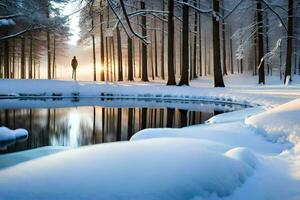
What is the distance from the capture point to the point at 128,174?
3.98 meters

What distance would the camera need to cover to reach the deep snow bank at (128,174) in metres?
3.67

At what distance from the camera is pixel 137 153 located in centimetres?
461

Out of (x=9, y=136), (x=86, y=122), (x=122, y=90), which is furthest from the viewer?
(x=122, y=90)

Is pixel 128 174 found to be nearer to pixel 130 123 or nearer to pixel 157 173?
pixel 157 173

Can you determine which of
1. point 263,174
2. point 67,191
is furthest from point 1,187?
point 263,174

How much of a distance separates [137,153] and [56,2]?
27435 mm

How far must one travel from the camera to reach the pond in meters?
9.99

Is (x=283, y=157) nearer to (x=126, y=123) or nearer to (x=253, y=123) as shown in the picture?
(x=253, y=123)

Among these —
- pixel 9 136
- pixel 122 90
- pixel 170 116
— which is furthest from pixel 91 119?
pixel 122 90

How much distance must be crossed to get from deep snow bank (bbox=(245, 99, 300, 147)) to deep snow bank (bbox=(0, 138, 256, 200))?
244cm

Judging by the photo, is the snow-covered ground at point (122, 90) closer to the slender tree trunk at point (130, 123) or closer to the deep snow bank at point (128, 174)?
the slender tree trunk at point (130, 123)

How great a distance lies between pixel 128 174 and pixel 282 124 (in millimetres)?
4473

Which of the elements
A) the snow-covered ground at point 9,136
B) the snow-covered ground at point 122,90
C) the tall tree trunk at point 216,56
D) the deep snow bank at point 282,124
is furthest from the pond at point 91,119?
the deep snow bank at point 282,124

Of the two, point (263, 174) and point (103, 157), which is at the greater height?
point (103, 157)
